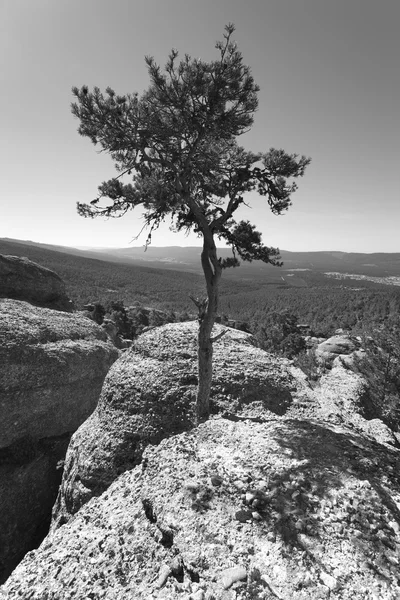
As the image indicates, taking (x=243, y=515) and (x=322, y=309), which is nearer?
(x=243, y=515)

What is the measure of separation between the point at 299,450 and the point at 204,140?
9.59 m

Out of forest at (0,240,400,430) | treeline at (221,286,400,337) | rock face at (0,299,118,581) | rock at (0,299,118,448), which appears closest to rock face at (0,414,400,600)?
rock face at (0,299,118,581)

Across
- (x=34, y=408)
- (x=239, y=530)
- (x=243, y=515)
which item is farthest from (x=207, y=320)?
(x=34, y=408)

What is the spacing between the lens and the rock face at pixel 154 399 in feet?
31.8

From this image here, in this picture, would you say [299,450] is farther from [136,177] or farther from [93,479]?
[136,177]

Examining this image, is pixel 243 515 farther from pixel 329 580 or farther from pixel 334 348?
pixel 334 348

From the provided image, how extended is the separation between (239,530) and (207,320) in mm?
5639

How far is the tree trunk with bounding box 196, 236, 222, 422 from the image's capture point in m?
9.41

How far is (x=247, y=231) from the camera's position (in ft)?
31.4

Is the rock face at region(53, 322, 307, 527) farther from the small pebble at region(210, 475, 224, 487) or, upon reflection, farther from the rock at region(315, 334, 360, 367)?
the rock at region(315, 334, 360, 367)

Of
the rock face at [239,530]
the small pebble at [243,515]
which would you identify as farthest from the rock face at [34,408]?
the small pebble at [243,515]

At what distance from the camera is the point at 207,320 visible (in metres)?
9.60

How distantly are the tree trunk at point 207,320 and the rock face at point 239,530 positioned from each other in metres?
2.10

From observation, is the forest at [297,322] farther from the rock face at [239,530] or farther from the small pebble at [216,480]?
the small pebble at [216,480]
